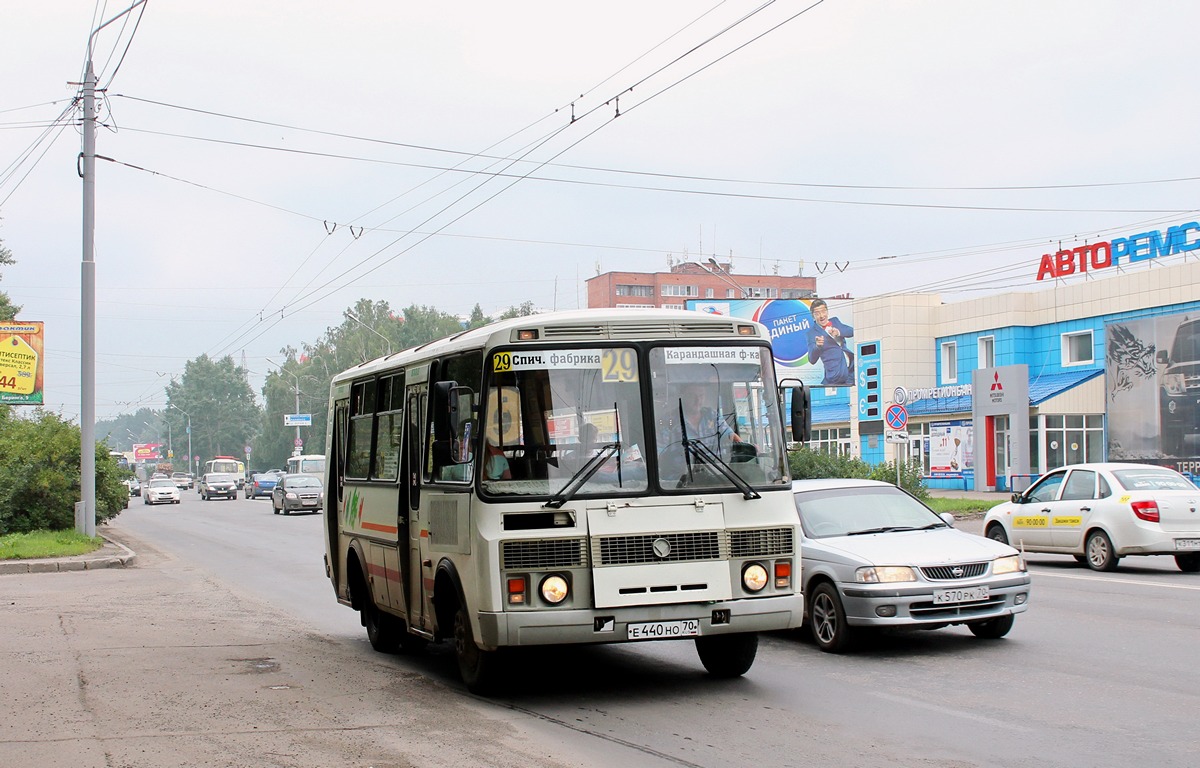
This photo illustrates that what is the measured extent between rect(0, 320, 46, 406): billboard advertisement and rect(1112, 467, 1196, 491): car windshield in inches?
1253

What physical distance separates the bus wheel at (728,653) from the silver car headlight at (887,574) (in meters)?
1.56

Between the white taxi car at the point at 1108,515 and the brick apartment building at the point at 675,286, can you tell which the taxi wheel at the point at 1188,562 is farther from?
the brick apartment building at the point at 675,286

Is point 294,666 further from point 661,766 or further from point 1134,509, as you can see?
point 1134,509

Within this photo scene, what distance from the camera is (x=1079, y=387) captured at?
142 ft

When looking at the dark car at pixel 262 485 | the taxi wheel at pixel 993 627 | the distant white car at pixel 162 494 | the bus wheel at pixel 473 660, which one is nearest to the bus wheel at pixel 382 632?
the bus wheel at pixel 473 660

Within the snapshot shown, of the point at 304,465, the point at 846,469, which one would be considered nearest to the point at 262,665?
the point at 846,469

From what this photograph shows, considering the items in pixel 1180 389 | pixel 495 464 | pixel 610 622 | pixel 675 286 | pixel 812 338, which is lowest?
pixel 610 622

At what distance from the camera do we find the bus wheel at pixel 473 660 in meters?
8.80

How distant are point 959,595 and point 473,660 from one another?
418cm

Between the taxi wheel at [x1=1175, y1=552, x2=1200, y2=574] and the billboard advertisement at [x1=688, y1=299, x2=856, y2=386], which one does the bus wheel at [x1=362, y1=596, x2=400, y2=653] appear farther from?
the billboard advertisement at [x1=688, y1=299, x2=856, y2=386]

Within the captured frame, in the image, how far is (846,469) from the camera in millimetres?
31453

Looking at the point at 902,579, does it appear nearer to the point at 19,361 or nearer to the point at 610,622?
the point at 610,622

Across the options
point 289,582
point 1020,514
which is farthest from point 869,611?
point 289,582

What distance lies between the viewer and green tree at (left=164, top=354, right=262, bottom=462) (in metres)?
170
